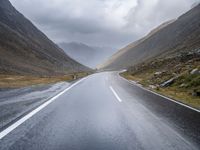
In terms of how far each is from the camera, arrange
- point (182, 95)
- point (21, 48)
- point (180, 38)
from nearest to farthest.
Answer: point (182, 95)
point (21, 48)
point (180, 38)

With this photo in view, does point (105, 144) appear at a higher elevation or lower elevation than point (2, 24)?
lower

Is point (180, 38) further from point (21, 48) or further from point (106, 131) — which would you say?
point (106, 131)

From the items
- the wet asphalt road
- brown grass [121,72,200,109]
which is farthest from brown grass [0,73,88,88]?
the wet asphalt road

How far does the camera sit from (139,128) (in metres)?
6.96

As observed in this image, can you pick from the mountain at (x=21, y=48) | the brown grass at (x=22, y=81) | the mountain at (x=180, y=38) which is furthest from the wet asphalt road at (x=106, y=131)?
the mountain at (x=21, y=48)

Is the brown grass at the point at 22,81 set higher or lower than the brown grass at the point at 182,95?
higher

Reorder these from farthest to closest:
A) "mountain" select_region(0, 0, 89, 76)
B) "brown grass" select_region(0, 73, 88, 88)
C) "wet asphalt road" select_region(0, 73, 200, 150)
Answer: "mountain" select_region(0, 0, 89, 76) → "brown grass" select_region(0, 73, 88, 88) → "wet asphalt road" select_region(0, 73, 200, 150)

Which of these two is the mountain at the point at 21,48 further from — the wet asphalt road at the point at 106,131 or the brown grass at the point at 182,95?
the wet asphalt road at the point at 106,131

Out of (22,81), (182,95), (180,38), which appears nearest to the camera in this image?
(182,95)

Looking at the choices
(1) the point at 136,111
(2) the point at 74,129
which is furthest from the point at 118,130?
(1) the point at 136,111

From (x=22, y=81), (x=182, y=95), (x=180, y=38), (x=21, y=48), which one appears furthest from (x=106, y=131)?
(x=180, y=38)

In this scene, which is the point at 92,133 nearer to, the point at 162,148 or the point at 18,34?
the point at 162,148

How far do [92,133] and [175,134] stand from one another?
1881 mm

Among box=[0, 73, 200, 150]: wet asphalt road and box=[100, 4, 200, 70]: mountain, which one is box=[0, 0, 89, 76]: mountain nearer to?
box=[100, 4, 200, 70]: mountain
